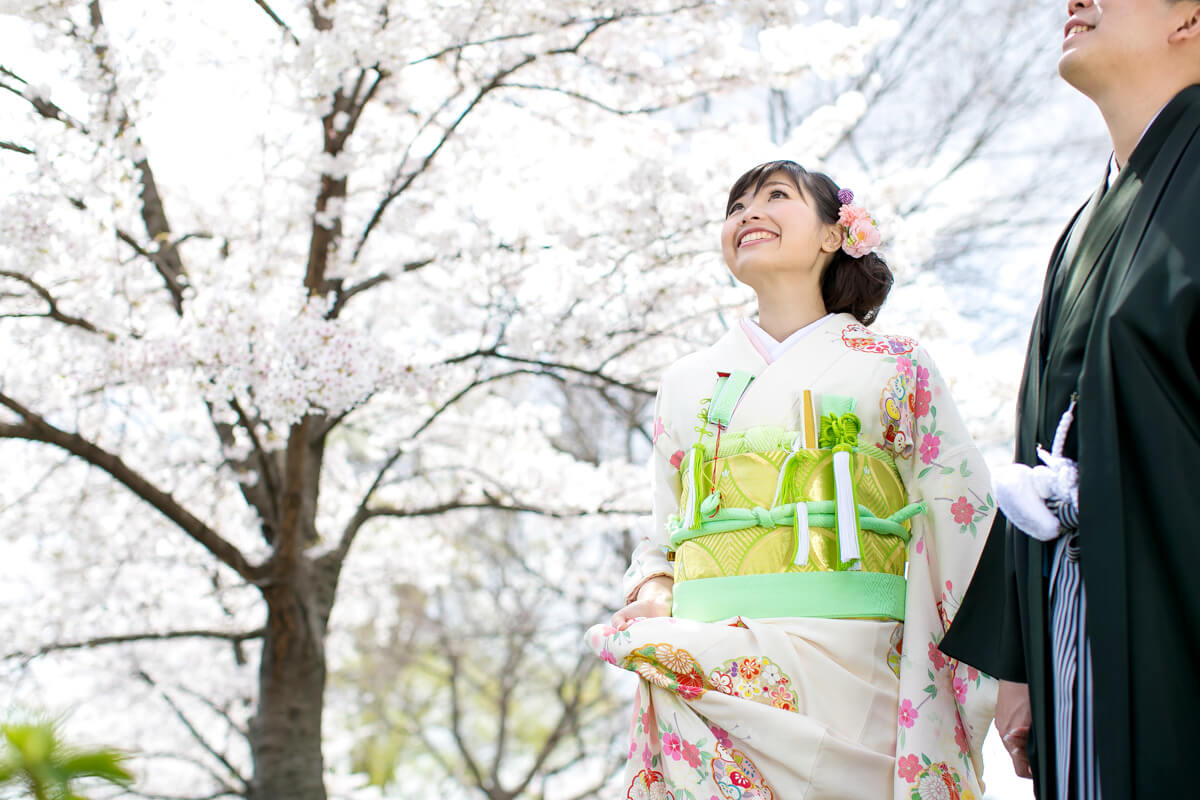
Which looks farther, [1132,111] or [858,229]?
[858,229]

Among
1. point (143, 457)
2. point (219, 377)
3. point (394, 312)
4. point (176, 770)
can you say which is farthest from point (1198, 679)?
point (176, 770)

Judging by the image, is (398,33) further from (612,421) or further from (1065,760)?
(612,421)

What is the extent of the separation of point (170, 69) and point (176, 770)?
5631mm

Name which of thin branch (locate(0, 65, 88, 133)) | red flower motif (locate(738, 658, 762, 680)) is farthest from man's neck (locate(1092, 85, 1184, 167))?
thin branch (locate(0, 65, 88, 133))

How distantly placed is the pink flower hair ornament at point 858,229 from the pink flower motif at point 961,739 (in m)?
1.02

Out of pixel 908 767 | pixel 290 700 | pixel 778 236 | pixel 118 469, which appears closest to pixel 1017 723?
pixel 908 767

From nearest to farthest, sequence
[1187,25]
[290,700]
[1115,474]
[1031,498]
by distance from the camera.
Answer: [1115,474] → [1031,498] → [1187,25] → [290,700]

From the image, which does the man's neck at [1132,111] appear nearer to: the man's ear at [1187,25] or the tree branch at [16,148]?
the man's ear at [1187,25]

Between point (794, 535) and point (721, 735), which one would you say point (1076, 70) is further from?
point (721, 735)

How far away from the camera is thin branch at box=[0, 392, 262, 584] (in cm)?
389

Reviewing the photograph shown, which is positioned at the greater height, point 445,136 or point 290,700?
point 445,136

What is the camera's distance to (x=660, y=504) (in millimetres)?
2314

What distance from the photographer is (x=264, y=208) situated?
17.1 feet

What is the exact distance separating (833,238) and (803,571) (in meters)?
0.82
